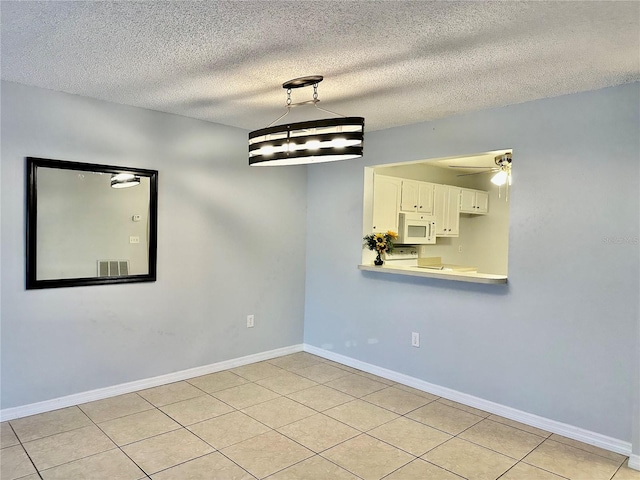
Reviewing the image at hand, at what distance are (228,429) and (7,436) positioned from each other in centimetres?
141

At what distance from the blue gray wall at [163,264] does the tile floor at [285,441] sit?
14.1 inches

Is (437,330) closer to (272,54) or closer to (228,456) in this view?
(228,456)

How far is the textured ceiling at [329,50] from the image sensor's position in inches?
78.2

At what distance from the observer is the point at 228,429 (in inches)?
121

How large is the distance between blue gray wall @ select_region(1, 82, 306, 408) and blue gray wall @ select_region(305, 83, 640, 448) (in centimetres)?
125

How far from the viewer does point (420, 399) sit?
12.2ft

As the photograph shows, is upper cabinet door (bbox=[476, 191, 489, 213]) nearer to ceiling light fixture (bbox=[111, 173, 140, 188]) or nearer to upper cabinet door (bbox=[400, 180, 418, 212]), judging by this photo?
upper cabinet door (bbox=[400, 180, 418, 212])

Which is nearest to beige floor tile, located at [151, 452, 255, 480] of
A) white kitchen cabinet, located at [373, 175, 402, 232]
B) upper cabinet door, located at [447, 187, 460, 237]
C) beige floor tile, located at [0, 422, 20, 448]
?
beige floor tile, located at [0, 422, 20, 448]

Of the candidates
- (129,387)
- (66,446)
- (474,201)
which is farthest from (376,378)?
(474,201)

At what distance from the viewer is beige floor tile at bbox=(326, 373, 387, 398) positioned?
3833mm

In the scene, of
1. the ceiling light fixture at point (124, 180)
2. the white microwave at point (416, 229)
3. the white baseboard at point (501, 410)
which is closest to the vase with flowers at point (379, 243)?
the white microwave at point (416, 229)

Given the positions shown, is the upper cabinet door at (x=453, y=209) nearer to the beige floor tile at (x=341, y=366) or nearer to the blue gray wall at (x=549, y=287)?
the blue gray wall at (x=549, y=287)

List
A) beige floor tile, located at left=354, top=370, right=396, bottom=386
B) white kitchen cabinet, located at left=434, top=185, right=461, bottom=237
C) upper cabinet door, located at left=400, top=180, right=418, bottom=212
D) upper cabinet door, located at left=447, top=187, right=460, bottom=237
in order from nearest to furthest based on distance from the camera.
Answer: beige floor tile, located at left=354, top=370, right=396, bottom=386 < upper cabinet door, located at left=400, top=180, right=418, bottom=212 < white kitchen cabinet, located at left=434, top=185, right=461, bottom=237 < upper cabinet door, located at left=447, top=187, right=460, bottom=237

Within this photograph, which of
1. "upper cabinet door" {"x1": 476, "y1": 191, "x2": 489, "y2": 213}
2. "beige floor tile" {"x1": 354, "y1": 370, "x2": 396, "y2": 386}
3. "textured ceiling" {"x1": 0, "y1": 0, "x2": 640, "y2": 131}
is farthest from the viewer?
"upper cabinet door" {"x1": 476, "y1": 191, "x2": 489, "y2": 213}
